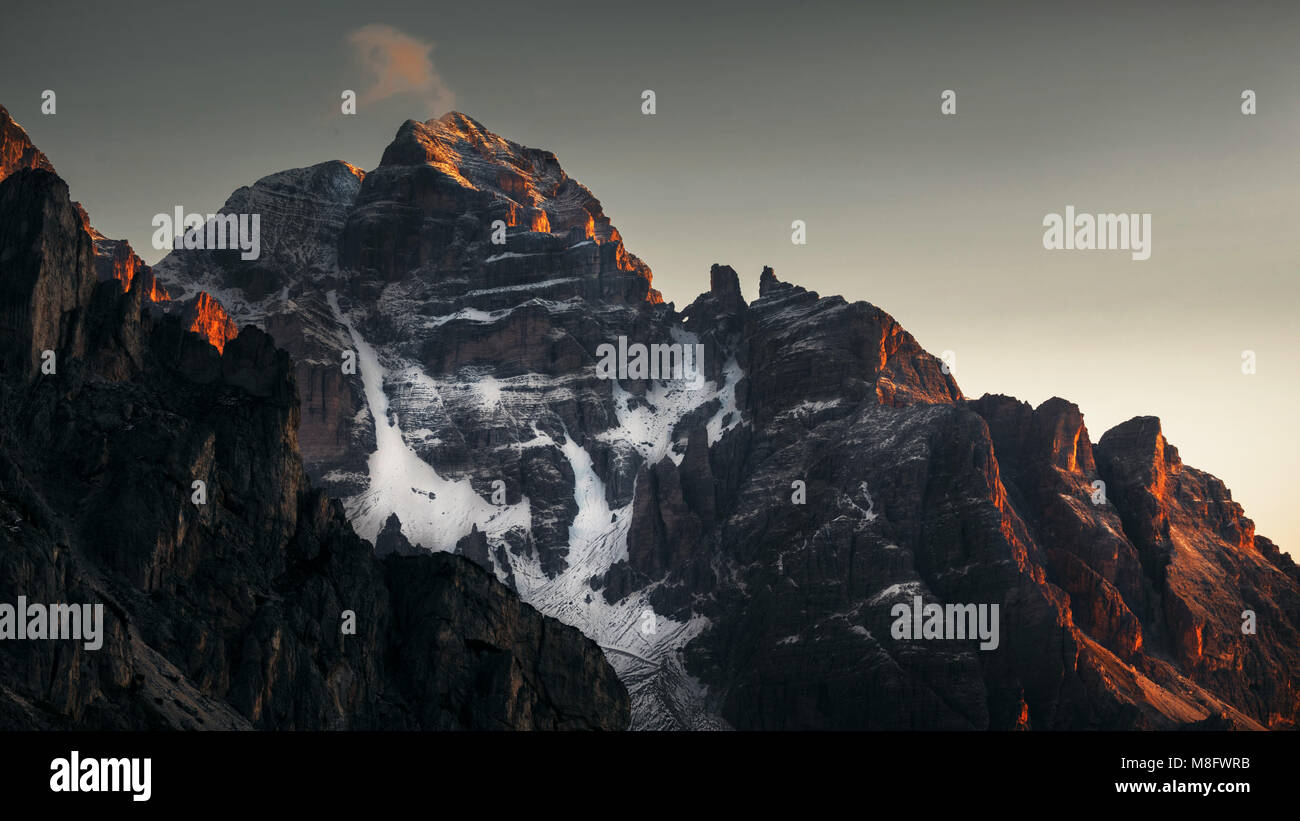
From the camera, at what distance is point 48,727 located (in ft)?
554
